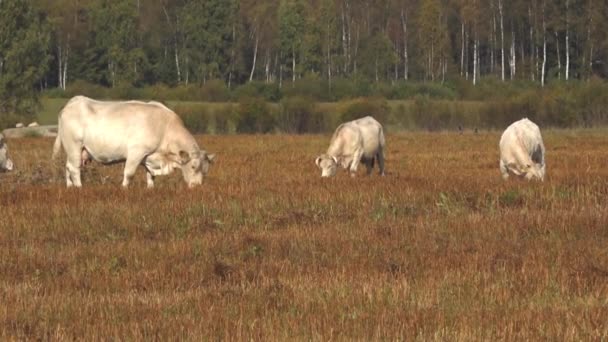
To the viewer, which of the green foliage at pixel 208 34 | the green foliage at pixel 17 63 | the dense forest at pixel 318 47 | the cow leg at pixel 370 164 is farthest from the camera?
the green foliage at pixel 208 34

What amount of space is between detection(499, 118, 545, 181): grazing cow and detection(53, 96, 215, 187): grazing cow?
21.5 ft

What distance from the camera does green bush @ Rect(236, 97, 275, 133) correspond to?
59.4 meters

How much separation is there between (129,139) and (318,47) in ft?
242

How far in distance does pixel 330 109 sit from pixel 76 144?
43.1m

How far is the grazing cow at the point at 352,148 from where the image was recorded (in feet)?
78.5

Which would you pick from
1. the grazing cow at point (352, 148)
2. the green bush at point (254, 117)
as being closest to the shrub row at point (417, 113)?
the green bush at point (254, 117)

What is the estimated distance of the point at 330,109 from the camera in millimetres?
61656

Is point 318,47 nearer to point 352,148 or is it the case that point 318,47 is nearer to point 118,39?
point 118,39

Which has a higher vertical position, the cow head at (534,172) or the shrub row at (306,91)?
the shrub row at (306,91)

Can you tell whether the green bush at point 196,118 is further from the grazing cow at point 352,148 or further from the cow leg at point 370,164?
the grazing cow at point 352,148

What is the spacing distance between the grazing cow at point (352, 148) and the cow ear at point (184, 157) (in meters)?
5.34

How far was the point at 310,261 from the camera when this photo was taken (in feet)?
34.8

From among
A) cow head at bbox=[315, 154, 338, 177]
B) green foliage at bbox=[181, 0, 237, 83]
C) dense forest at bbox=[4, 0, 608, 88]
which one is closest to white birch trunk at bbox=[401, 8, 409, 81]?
dense forest at bbox=[4, 0, 608, 88]

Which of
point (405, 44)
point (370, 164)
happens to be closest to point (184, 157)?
point (370, 164)
